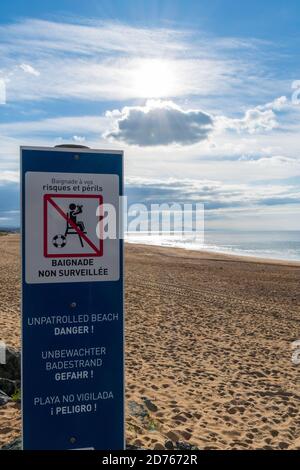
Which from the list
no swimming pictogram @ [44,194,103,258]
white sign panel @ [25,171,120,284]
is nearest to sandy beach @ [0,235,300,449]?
white sign panel @ [25,171,120,284]

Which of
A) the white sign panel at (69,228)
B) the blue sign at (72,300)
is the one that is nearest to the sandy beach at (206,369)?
the blue sign at (72,300)

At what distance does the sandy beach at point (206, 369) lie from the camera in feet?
20.2

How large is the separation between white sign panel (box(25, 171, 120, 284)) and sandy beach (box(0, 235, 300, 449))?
297 centimetres

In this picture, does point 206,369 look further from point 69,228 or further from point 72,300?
point 69,228

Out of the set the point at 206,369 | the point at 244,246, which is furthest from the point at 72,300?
the point at 244,246

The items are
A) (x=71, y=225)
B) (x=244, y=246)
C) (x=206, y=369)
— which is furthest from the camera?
(x=244, y=246)

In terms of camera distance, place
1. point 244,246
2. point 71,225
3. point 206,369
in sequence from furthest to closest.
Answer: point 244,246, point 206,369, point 71,225

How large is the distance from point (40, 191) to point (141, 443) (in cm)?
362

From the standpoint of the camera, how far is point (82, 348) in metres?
3.53

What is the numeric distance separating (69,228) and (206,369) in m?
6.49

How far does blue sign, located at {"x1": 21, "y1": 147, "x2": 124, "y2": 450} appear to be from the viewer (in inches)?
134

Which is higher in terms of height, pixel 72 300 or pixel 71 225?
pixel 71 225

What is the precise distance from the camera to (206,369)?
9.14 m
